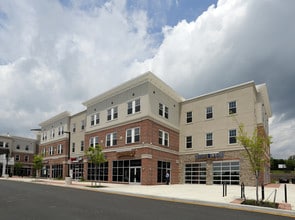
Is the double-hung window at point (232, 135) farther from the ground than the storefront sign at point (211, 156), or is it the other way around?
the double-hung window at point (232, 135)

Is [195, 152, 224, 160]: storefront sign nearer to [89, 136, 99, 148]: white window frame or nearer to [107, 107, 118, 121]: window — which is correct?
[107, 107, 118, 121]: window

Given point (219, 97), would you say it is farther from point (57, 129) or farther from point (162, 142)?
point (57, 129)

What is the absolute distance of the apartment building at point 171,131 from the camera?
103 ft

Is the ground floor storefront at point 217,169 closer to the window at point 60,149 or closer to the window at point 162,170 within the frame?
the window at point 162,170

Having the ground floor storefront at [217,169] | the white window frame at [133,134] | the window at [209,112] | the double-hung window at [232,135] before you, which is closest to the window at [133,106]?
the white window frame at [133,134]

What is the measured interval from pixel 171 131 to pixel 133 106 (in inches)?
232

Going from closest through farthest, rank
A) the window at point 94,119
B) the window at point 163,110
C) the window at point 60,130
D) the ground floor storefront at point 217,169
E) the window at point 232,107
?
the ground floor storefront at point 217,169 → the window at point 232,107 → the window at point 163,110 → the window at point 94,119 → the window at point 60,130

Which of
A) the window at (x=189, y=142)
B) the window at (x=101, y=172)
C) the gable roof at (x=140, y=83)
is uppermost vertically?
the gable roof at (x=140, y=83)

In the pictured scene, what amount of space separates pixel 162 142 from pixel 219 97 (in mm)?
8532

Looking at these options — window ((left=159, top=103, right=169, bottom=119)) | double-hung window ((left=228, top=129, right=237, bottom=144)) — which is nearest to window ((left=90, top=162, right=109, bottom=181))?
window ((left=159, top=103, right=169, bottom=119))

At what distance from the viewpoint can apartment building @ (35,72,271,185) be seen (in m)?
31.4

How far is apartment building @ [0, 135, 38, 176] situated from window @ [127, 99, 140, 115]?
45.6m

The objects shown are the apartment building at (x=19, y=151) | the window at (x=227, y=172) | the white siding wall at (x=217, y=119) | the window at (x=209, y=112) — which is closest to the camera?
the window at (x=227, y=172)

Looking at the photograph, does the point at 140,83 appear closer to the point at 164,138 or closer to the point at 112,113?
the point at 112,113
